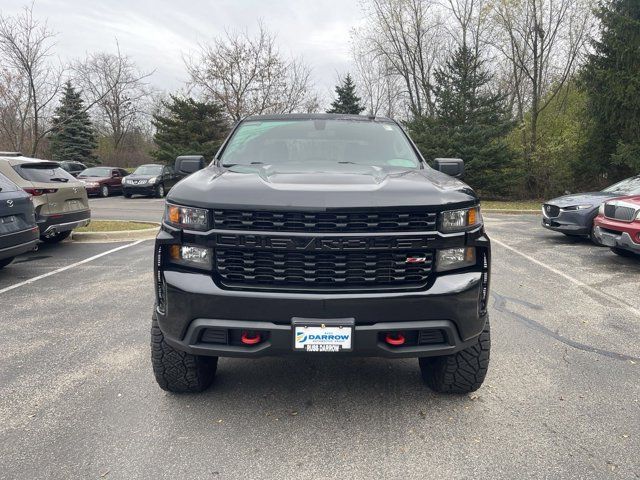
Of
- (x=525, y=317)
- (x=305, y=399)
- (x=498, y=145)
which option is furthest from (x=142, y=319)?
(x=498, y=145)

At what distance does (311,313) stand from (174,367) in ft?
3.42

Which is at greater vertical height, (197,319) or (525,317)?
(197,319)

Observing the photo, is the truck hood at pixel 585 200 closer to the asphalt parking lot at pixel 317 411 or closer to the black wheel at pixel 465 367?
the asphalt parking lot at pixel 317 411

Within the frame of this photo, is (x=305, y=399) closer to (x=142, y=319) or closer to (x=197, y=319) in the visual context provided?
(x=197, y=319)

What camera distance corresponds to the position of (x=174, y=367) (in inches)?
109

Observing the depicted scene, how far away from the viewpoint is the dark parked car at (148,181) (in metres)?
19.9

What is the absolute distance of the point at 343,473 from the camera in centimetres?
223

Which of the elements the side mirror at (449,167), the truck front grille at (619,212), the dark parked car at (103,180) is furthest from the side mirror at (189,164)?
the dark parked car at (103,180)

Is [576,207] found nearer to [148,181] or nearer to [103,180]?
[148,181]

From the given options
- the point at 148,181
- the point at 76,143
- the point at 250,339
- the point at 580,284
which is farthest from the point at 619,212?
the point at 76,143

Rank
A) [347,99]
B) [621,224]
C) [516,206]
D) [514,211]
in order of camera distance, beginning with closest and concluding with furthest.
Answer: [621,224], [514,211], [516,206], [347,99]

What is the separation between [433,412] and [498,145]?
751 inches

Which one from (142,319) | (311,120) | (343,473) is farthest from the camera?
(142,319)

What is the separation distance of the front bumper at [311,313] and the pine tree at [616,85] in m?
17.6
